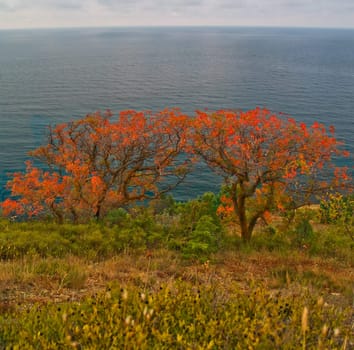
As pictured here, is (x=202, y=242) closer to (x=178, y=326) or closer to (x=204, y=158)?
(x=204, y=158)

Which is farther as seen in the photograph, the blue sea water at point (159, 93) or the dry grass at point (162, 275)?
the blue sea water at point (159, 93)

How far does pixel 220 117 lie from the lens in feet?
70.6

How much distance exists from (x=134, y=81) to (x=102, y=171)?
97.2m

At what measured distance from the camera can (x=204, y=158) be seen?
21.6 m

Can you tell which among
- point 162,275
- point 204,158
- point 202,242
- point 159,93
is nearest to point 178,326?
point 162,275

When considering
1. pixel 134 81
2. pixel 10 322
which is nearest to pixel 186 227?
pixel 10 322

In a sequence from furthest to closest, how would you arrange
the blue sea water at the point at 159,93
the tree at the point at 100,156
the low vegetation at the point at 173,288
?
the blue sea water at the point at 159,93
the tree at the point at 100,156
the low vegetation at the point at 173,288

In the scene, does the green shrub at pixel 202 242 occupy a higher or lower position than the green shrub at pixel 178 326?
lower

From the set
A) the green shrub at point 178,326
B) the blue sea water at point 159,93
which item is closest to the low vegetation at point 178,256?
the green shrub at point 178,326

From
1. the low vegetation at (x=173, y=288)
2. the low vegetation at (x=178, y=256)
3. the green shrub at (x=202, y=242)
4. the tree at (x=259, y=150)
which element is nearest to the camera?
the low vegetation at (x=173, y=288)

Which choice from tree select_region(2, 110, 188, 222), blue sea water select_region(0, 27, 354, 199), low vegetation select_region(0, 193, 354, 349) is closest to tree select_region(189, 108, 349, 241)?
low vegetation select_region(0, 193, 354, 349)

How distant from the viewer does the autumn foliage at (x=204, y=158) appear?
20.8 meters

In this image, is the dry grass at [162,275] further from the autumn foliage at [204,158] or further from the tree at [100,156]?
the tree at [100,156]

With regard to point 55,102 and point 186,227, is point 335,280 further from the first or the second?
point 55,102
